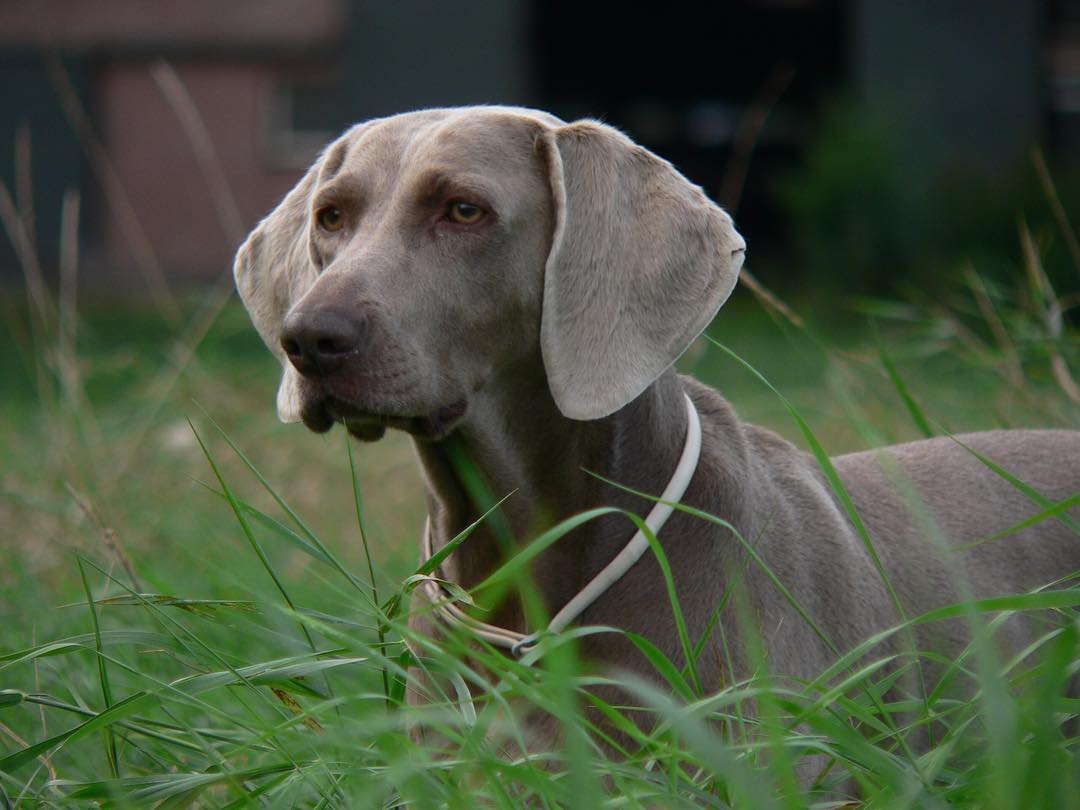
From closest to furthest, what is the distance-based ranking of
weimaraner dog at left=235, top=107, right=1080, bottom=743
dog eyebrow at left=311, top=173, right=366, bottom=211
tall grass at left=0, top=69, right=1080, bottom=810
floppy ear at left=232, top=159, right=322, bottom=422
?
1. tall grass at left=0, top=69, right=1080, bottom=810
2. weimaraner dog at left=235, top=107, right=1080, bottom=743
3. dog eyebrow at left=311, top=173, right=366, bottom=211
4. floppy ear at left=232, top=159, right=322, bottom=422

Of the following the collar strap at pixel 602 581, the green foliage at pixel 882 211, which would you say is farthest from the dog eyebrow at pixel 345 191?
the green foliage at pixel 882 211

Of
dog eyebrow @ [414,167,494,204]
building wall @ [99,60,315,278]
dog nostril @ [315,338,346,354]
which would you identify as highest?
dog eyebrow @ [414,167,494,204]

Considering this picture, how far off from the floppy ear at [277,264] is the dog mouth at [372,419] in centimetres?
43

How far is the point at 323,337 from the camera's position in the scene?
6.79 ft

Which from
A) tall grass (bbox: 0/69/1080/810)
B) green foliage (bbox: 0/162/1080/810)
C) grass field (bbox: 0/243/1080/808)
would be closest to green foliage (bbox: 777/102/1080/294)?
grass field (bbox: 0/243/1080/808)

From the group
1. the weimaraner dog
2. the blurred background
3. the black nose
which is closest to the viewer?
the black nose

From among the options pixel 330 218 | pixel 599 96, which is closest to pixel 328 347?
pixel 330 218

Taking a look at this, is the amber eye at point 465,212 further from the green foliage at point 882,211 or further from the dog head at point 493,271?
the green foliage at point 882,211

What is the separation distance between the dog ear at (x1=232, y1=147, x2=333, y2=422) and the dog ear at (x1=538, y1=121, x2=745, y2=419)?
0.59 metres

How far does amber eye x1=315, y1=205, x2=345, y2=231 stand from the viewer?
250 centimetres

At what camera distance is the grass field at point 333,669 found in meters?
1.58

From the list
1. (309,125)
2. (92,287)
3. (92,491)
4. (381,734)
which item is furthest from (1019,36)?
(381,734)

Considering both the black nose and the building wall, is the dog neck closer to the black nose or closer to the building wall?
the black nose

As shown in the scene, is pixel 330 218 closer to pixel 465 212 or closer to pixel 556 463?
pixel 465 212
